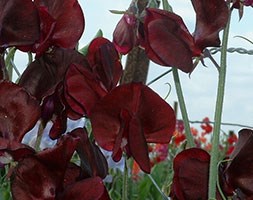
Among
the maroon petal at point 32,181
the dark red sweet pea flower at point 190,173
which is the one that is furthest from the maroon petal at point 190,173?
the maroon petal at point 32,181

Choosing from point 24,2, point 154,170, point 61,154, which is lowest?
point 154,170

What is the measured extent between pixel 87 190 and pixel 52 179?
0.10 ft

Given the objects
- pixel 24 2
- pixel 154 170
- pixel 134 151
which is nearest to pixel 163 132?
pixel 134 151

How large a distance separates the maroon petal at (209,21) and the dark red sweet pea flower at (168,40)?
12 millimetres

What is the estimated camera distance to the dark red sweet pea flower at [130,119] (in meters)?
0.58

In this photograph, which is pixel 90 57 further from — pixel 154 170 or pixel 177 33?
pixel 154 170

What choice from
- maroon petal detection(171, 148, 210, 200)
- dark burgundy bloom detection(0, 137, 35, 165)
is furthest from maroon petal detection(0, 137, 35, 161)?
maroon petal detection(171, 148, 210, 200)

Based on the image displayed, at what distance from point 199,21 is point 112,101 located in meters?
0.11

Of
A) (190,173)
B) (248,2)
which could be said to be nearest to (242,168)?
(190,173)

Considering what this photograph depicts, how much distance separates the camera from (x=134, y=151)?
1.91 ft

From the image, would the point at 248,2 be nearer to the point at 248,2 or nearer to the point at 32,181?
the point at 248,2

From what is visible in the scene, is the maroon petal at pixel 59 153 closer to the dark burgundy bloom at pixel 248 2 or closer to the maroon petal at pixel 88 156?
the maroon petal at pixel 88 156

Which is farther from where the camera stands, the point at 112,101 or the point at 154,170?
the point at 154,170

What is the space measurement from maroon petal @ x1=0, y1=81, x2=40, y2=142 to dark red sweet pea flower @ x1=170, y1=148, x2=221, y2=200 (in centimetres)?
12
